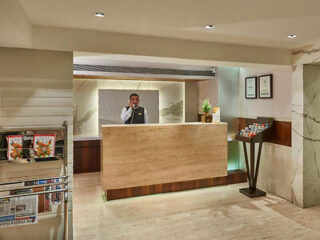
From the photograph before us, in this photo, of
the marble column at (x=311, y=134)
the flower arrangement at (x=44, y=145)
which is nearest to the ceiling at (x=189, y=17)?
the marble column at (x=311, y=134)

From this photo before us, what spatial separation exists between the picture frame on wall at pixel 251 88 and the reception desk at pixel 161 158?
0.83 meters

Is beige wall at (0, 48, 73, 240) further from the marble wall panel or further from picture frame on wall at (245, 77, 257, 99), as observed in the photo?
picture frame on wall at (245, 77, 257, 99)

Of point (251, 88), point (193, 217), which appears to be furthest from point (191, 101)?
point (193, 217)

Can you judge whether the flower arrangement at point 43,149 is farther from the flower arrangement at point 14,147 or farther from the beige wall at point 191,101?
the beige wall at point 191,101

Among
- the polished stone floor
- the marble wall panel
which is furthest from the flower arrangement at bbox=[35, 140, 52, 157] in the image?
the marble wall panel

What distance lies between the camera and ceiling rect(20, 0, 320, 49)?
78.8 inches

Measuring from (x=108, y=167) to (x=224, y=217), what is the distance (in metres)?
1.82

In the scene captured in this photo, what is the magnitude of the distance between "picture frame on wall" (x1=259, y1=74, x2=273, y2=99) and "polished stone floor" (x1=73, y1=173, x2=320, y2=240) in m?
1.71

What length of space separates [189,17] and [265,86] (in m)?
2.50

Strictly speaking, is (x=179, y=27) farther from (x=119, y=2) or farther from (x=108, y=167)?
(x=108, y=167)

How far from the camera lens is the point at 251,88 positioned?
180 inches

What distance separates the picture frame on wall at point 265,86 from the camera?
13.5 ft

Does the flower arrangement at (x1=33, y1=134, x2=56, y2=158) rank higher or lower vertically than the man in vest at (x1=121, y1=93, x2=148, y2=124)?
lower

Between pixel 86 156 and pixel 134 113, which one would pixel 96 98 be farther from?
pixel 86 156
